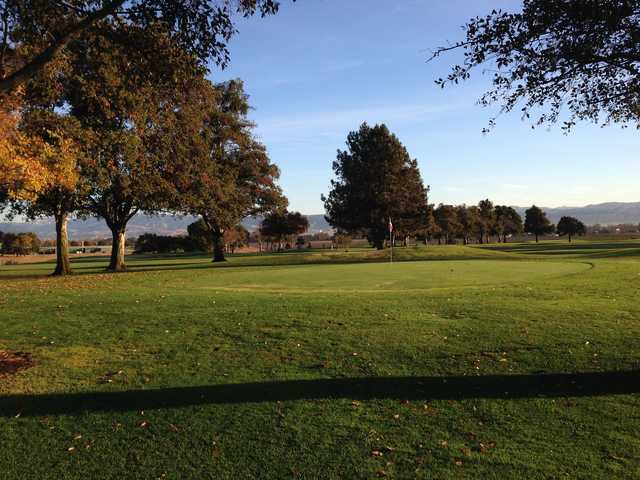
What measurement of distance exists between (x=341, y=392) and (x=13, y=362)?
5.93 metres

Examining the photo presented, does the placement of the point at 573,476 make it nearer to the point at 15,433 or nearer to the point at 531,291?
the point at 15,433

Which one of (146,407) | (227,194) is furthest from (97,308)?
(227,194)

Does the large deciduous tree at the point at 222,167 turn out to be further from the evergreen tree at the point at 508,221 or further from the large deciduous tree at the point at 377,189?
the evergreen tree at the point at 508,221

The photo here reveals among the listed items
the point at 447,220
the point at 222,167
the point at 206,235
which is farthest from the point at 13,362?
the point at 447,220

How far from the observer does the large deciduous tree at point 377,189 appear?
226ft

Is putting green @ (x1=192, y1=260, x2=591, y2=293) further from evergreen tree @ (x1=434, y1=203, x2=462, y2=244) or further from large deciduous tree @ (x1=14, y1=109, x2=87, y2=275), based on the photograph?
evergreen tree @ (x1=434, y1=203, x2=462, y2=244)

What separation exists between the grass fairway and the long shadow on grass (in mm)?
36

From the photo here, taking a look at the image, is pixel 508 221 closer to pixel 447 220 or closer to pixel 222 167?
pixel 447 220

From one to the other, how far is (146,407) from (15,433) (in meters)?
1.51

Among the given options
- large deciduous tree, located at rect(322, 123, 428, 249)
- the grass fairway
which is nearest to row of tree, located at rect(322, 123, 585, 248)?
large deciduous tree, located at rect(322, 123, 428, 249)

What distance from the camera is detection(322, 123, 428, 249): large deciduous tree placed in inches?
2717

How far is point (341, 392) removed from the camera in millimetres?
7020

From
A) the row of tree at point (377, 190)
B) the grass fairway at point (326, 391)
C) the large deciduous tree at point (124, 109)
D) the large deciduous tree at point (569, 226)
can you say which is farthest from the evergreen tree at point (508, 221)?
the grass fairway at point (326, 391)

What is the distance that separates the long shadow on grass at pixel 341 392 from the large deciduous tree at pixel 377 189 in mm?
61144
